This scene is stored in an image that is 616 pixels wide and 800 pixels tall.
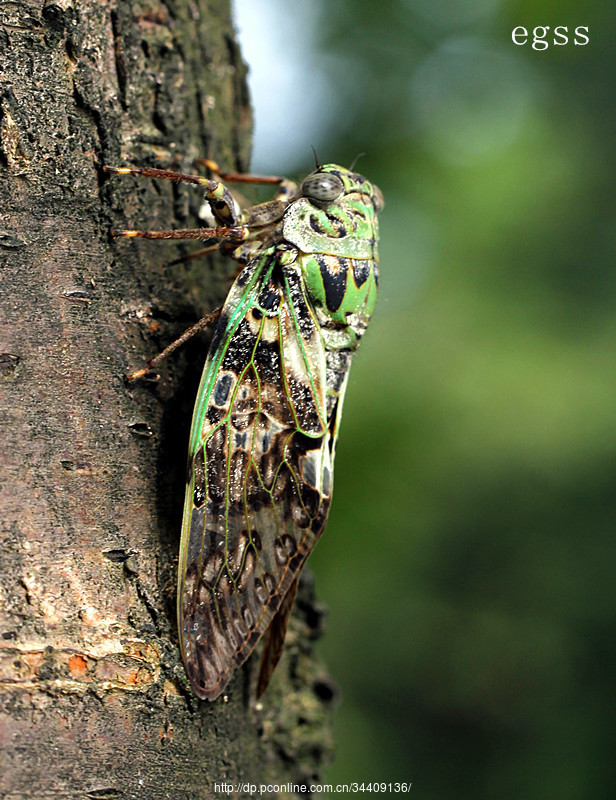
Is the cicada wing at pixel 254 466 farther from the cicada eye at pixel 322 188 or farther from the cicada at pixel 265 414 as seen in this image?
the cicada eye at pixel 322 188

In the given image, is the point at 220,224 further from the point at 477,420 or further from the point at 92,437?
the point at 477,420

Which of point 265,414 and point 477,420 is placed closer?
point 265,414

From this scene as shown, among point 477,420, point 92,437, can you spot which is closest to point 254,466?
point 92,437

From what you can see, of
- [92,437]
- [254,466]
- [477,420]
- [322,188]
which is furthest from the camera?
[477,420]

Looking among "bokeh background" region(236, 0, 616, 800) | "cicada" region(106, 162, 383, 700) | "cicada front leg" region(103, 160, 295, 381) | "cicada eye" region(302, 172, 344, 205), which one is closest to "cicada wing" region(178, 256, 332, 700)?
"cicada" region(106, 162, 383, 700)

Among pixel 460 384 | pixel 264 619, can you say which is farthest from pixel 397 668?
pixel 264 619

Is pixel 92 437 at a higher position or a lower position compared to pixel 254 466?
higher
